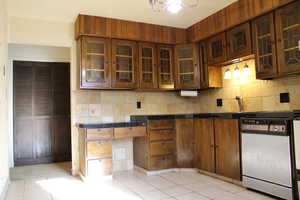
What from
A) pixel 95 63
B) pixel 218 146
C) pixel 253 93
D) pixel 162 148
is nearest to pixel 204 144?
pixel 218 146

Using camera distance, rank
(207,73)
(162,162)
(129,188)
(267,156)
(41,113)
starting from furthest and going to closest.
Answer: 1. (41,113)
2. (207,73)
3. (162,162)
4. (129,188)
5. (267,156)

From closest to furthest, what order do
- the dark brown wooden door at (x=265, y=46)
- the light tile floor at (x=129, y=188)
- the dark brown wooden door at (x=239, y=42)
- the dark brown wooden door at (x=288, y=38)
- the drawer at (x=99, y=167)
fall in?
the dark brown wooden door at (x=288, y=38)
the light tile floor at (x=129, y=188)
the dark brown wooden door at (x=265, y=46)
the dark brown wooden door at (x=239, y=42)
the drawer at (x=99, y=167)


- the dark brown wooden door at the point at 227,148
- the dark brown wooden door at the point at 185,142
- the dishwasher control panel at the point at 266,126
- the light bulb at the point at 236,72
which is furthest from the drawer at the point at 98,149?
the light bulb at the point at 236,72

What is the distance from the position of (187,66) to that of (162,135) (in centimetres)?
127

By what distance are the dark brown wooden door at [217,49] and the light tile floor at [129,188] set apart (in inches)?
70.1

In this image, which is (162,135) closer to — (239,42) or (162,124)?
(162,124)

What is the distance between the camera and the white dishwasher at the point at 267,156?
7.91 ft

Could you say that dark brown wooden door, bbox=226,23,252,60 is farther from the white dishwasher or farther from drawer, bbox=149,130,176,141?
drawer, bbox=149,130,176,141

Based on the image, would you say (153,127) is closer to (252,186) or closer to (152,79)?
(152,79)

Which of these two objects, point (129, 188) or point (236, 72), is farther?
point (236, 72)

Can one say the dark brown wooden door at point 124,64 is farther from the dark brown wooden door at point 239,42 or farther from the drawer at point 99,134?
the dark brown wooden door at point 239,42

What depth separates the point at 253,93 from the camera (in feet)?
11.5

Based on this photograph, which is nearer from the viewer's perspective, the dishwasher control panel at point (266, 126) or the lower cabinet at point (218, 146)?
the dishwasher control panel at point (266, 126)

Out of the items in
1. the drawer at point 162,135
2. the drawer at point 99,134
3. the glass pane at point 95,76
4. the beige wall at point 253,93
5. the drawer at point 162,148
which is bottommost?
the drawer at point 162,148
